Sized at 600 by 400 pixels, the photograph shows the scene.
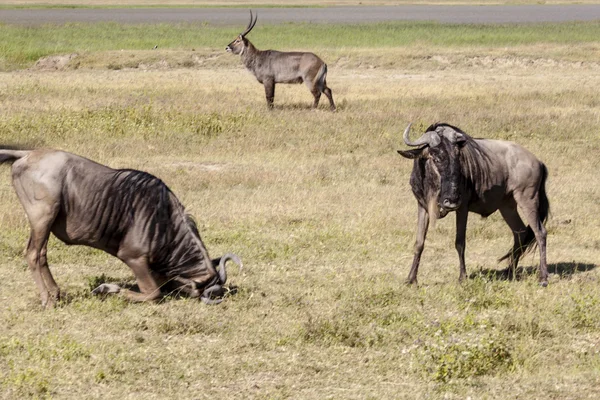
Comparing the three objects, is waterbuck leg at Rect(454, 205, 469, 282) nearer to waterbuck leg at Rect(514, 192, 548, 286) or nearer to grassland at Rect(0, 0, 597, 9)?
waterbuck leg at Rect(514, 192, 548, 286)

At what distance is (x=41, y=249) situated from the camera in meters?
7.96

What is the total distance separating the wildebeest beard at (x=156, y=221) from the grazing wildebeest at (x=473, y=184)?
6.93 ft

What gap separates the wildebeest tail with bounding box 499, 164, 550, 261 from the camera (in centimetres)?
955

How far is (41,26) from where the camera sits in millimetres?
44000

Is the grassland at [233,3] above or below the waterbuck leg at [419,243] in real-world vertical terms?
below

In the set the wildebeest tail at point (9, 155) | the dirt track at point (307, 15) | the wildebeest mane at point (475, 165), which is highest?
the wildebeest tail at point (9, 155)

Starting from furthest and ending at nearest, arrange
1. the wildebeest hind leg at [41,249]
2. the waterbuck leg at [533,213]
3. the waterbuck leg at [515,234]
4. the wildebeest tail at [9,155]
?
the waterbuck leg at [515,234], the waterbuck leg at [533,213], the wildebeest tail at [9,155], the wildebeest hind leg at [41,249]

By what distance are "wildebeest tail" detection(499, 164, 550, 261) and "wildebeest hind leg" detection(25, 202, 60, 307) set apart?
14.4ft

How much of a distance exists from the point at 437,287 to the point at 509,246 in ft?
6.85

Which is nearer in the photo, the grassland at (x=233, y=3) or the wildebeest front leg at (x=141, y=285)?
the wildebeest front leg at (x=141, y=285)

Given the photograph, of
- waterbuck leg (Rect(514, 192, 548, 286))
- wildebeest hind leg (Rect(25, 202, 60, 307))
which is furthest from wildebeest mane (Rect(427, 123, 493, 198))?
wildebeest hind leg (Rect(25, 202, 60, 307))

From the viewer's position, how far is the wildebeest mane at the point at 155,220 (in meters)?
8.01

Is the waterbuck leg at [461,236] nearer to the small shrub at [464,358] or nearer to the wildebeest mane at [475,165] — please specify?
the wildebeest mane at [475,165]

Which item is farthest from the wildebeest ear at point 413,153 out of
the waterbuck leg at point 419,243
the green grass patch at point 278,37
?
the green grass patch at point 278,37
